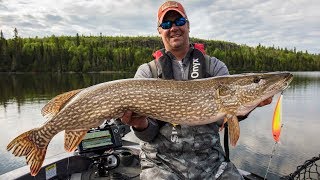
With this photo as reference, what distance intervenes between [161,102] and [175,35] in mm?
943

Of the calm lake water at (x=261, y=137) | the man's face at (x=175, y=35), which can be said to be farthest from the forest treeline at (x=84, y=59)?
the man's face at (x=175, y=35)

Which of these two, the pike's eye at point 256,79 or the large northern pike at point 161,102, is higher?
the pike's eye at point 256,79

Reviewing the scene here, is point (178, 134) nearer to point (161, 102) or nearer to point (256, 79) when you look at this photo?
point (161, 102)

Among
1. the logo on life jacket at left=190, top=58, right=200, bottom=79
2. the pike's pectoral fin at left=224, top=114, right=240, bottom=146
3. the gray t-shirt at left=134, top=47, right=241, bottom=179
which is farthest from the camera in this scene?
the logo on life jacket at left=190, top=58, right=200, bottom=79

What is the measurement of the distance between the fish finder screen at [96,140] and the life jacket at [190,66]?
1.26 meters

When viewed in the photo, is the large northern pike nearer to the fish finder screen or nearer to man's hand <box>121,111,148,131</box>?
man's hand <box>121,111,148,131</box>

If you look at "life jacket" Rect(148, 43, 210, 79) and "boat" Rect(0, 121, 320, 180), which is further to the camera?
"boat" Rect(0, 121, 320, 180)

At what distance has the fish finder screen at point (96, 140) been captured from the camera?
14.2ft

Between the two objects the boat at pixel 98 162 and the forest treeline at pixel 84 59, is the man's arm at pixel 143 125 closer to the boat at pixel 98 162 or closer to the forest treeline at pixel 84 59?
the boat at pixel 98 162

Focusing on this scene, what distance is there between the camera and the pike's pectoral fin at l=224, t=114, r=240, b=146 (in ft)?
9.77

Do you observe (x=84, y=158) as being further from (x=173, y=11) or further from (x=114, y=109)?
(x=173, y=11)

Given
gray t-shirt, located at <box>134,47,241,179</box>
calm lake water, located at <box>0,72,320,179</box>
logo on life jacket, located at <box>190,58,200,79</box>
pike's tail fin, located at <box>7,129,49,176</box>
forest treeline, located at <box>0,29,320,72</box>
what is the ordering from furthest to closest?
1. forest treeline, located at <box>0,29,320,72</box>
2. calm lake water, located at <box>0,72,320,179</box>
3. logo on life jacket, located at <box>190,58,200,79</box>
4. gray t-shirt, located at <box>134,47,241,179</box>
5. pike's tail fin, located at <box>7,129,49,176</box>

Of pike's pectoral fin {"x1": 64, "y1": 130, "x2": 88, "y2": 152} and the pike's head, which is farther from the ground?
the pike's head

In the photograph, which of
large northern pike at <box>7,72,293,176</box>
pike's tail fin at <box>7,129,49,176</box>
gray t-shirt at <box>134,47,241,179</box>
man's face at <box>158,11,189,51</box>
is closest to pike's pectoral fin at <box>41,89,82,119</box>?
large northern pike at <box>7,72,293,176</box>
